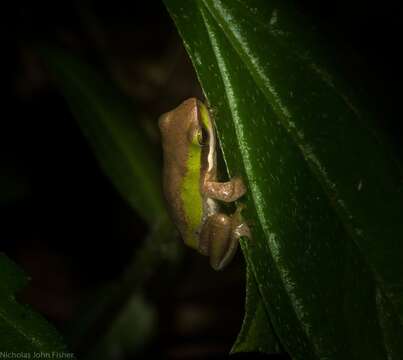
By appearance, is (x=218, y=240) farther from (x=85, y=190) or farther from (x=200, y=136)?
(x=85, y=190)

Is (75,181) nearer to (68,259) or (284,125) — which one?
(68,259)

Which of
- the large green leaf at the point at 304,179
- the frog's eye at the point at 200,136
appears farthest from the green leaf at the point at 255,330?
the frog's eye at the point at 200,136

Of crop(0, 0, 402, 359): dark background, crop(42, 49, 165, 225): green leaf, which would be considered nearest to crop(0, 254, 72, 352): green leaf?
crop(42, 49, 165, 225): green leaf

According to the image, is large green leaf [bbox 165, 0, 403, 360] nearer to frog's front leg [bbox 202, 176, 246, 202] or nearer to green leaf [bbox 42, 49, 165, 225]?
frog's front leg [bbox 202, 176, 246, 202]

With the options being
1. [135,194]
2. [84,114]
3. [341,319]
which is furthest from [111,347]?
[341,319]

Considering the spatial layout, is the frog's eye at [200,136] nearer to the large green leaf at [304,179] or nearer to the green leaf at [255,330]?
the large green leaf at [304,179]
